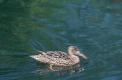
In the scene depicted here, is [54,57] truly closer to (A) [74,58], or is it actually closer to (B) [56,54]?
(B) [56,54]

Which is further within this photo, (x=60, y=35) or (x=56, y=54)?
(x=60, y=35)

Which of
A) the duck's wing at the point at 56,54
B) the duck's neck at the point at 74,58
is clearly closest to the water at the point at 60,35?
the duck's neck at the point at 74,58

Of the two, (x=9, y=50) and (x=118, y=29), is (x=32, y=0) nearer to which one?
(x=118, y=29)

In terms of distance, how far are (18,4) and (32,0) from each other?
3.61ft

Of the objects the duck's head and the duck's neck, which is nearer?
the duck's neck

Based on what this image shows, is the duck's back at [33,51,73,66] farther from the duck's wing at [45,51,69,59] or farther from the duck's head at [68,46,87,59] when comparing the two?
the duck's head at [68,46,87,59]

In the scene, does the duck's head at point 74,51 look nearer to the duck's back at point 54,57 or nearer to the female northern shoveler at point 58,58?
the female northern shoveler at point 58,58

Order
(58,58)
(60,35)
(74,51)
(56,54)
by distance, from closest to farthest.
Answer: (56,54), (58,58), (74,51), (60,35)

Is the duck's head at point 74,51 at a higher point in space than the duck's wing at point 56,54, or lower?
higher

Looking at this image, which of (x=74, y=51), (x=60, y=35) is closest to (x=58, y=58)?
(x=74, y=51)

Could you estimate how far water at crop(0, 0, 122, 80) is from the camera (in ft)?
53.0

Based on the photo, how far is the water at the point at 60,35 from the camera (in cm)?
1614

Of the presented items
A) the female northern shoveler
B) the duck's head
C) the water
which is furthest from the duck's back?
the duck's head

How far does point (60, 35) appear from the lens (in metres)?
19.0
